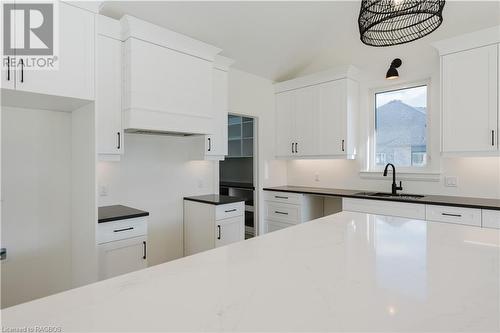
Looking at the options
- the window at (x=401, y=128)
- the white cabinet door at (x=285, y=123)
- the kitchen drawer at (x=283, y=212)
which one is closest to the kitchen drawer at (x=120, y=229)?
the kitchen drawer at (x=283, y=212)

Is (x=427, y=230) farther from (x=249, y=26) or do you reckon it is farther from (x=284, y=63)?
(x=284, y=63)

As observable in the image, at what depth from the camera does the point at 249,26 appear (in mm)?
3213

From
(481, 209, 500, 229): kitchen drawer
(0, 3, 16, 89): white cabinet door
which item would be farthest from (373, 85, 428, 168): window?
(0, 3, 16, 89): white cabinet door

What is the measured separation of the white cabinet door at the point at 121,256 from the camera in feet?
7.27

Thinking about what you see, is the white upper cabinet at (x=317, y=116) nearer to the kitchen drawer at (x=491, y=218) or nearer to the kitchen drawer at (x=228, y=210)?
the kitchen drawer at (x=228, y=210)

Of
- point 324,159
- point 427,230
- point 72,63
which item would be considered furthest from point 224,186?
point 427,230

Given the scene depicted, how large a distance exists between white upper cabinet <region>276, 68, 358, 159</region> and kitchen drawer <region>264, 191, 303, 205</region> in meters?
0.59

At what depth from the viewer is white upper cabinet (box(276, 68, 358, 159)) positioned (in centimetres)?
369

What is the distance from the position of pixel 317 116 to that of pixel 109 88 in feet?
8.46

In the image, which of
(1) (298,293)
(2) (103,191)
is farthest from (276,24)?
(1) (298,293)

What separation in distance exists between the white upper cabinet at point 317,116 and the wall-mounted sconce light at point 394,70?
0.49 m

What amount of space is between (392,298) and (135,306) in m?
0.67

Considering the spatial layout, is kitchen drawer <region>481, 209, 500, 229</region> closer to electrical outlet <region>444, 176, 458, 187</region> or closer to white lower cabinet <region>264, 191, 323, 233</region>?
electrical outlet <region>444, 176, 458, 187</region>

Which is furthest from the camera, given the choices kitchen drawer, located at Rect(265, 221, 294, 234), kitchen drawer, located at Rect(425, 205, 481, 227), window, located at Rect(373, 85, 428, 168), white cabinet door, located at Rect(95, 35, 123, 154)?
kitchen drawer, located at Rect(265, 221, 294, 234)
